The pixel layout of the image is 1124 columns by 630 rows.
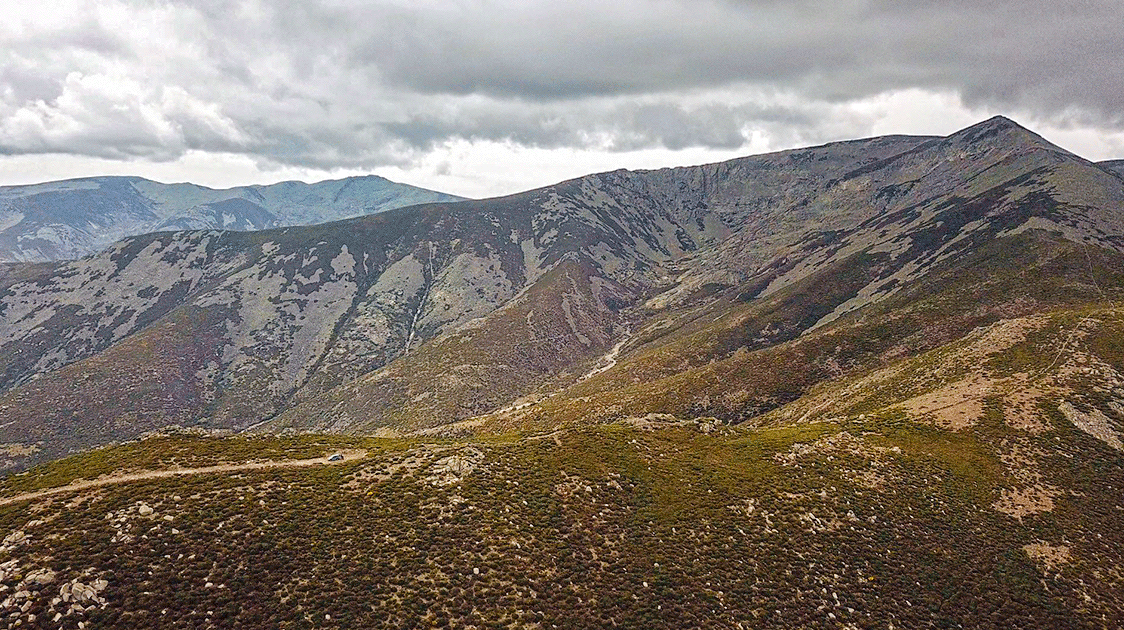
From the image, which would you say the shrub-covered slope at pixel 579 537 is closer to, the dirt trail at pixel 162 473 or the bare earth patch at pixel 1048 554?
A: the bare earth patch at pixel 1048 554

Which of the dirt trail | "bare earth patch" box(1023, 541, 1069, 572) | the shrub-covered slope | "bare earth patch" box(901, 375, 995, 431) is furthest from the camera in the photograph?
"bare earth patch" box(901, 375, 995, 431)

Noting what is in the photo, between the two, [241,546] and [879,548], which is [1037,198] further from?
[241,546]

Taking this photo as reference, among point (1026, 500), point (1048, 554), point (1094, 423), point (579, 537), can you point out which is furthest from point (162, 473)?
point (1094, 423)

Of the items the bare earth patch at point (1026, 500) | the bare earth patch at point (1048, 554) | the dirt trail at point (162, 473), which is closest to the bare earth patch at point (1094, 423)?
the bare earth patch at point (1026, 500)

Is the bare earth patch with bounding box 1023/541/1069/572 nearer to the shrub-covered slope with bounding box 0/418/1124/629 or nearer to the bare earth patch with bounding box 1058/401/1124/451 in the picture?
the shrub-covered slope with bounding box 0/418/1124/629

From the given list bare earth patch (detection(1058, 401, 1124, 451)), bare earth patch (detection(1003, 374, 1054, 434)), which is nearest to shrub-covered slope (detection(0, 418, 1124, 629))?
bare earth patch (detection(1058, 401, 1124, 451))

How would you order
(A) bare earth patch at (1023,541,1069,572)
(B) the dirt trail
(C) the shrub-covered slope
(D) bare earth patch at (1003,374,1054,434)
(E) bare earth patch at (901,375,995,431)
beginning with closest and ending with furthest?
(C) the shrub-covered slope → (B) the dirt trail → (A) bare earth patch at (1023,541,1069,572) → (D) bare earth patch at (1003,374,1054,434) → (E) bare earth patch at (901,375,995,431)

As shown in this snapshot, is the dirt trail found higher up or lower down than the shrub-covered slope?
higher up

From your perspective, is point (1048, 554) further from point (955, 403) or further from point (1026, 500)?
point (955, 403)

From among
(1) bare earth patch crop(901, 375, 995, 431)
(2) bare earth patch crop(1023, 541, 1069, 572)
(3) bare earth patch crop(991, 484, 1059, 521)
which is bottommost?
(2) bare earth patch crop(1023, 541, 1069, 572)
